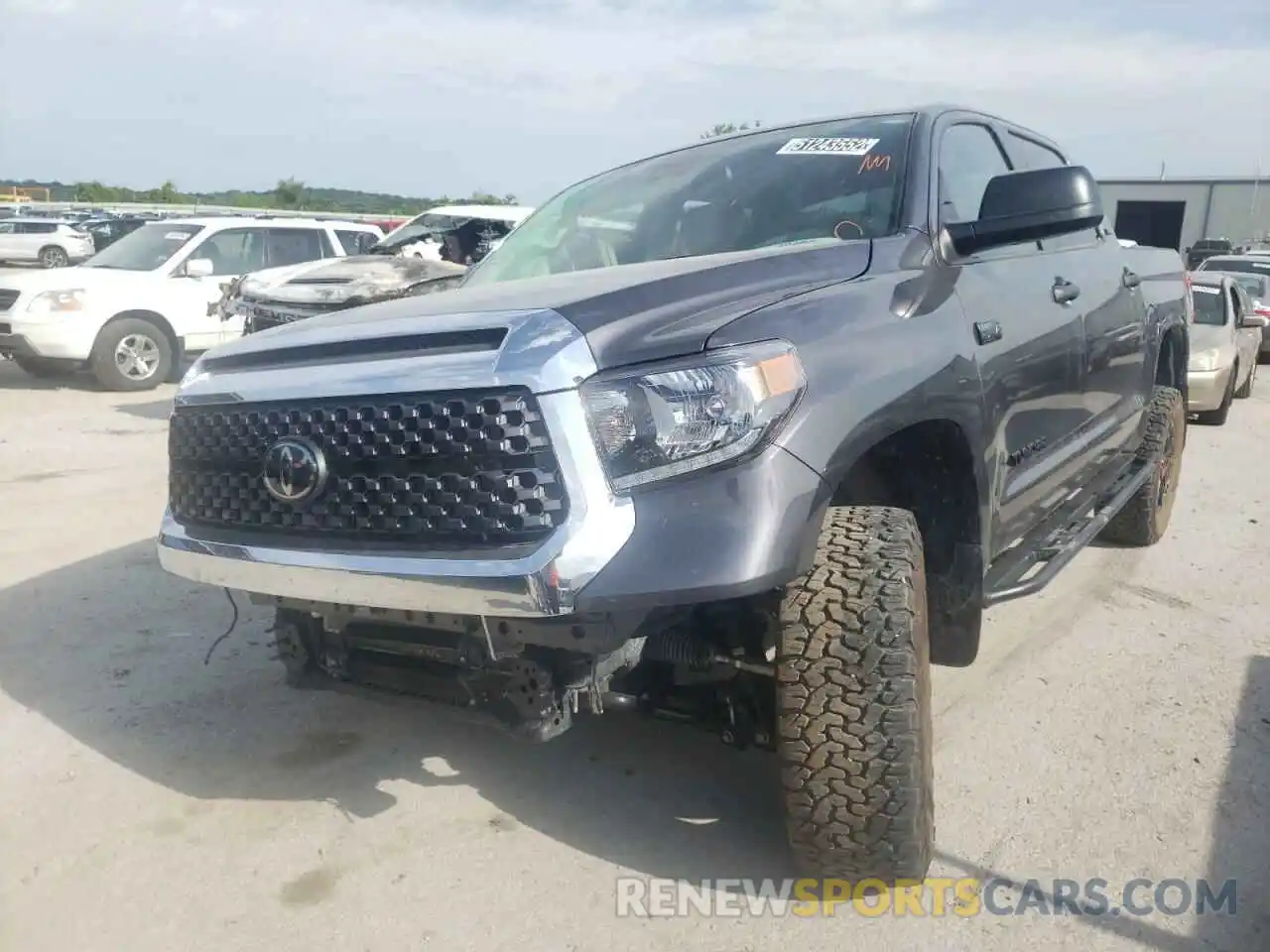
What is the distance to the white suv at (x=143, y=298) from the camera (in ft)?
35.1

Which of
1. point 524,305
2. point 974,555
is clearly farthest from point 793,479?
point 974,555

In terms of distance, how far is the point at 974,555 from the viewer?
302 centimetres

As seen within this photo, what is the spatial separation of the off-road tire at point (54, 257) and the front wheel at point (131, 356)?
17018mm

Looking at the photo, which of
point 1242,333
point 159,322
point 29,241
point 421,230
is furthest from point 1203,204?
point 159,322

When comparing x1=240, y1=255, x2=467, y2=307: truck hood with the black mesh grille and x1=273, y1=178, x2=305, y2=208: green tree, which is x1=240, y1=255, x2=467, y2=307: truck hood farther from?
x1=273, y1=178, x2=305, y2=208: green tree

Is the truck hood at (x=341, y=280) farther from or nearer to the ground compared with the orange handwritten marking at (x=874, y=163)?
nearer to the ground

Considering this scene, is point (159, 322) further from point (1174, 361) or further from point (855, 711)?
point (855, 711)

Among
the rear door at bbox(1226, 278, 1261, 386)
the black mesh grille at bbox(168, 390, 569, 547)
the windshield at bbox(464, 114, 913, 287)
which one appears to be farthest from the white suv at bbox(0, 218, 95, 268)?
the black mesh grille at bbox(168, 390, 569, 547)

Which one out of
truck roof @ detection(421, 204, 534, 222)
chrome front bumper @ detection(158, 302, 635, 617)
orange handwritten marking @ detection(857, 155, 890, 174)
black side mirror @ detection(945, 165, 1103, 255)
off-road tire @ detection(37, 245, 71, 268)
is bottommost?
off-road tire @ detection(37, 245, 71, 268)

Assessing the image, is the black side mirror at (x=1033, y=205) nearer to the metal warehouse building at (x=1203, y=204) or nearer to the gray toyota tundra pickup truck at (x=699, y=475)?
the gray toyota tundra pickup truck at (x=699, y=475)

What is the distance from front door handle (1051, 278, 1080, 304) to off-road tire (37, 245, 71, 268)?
2662 centimetres

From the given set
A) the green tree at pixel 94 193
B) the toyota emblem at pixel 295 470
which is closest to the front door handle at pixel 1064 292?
the toyota emblem at pixel 295 470

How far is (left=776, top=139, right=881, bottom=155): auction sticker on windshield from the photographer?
11.3 feet

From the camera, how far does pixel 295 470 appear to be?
2.53 meters
